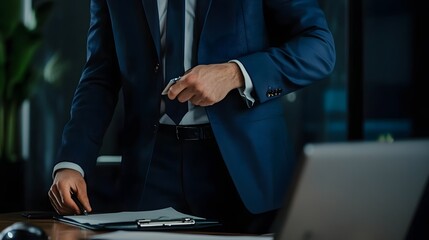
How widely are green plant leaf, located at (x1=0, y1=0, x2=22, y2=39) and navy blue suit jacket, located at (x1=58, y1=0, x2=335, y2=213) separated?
2.92 metres

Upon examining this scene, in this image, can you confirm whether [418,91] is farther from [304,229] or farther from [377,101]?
[304,229]

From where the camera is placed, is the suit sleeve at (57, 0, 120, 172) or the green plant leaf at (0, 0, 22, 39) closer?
the suit sleeve at (57, 0, 120, 172)

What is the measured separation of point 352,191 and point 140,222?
Answer: 642 mm

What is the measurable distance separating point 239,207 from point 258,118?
24 cm

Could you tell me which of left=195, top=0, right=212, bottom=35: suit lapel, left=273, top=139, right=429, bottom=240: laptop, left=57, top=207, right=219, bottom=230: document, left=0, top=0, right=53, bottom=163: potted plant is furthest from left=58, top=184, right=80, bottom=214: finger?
left=0, top=0, right=53, bottom=163: potted plant

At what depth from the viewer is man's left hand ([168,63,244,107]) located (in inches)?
67.9

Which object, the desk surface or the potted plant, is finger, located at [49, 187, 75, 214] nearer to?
the desk surface

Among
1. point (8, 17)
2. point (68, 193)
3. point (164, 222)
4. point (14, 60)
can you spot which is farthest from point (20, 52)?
point (164, 222)

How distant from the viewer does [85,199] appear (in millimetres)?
1869

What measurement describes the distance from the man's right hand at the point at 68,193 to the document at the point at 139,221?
12 cm

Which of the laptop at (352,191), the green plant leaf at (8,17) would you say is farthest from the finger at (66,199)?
the green plant leaf at (8,17)

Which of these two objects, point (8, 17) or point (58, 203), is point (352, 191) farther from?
point (8, 17)

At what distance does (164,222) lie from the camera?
161 centimetres

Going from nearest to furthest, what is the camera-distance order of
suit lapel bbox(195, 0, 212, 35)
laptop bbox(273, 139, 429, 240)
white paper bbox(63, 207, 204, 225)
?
1. laptop bbox(273, 139, 429, 240)
2. white paper bbox(63, 207, 204, 225)
3. suit lapel bbox(195, 0, 212, 35)
